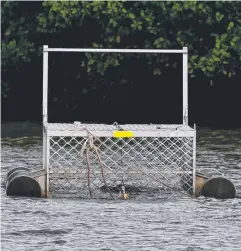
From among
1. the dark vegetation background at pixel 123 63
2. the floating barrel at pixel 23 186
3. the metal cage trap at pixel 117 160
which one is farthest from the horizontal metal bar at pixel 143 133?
the dark vegetation background at pixel 123 63

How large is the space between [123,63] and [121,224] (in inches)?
686

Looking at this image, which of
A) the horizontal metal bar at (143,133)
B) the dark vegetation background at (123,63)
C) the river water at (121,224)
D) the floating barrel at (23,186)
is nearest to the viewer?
the river water at (121,224)

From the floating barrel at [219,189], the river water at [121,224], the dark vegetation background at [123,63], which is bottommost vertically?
the river water at [121,224]

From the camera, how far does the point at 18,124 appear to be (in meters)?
31.8

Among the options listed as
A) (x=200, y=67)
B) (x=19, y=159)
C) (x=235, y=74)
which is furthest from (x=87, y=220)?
(x=235, y=74)

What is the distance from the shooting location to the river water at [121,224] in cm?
1386

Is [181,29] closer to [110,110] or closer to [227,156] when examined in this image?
[110,110]

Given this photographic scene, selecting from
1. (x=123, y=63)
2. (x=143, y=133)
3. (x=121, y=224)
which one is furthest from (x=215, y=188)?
(x=123, y=63)

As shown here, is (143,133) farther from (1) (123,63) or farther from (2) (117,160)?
(1) (123,63)

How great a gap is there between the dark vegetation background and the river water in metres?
12.4

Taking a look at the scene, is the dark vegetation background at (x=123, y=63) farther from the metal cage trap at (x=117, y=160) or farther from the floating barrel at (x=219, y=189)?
the floating barrel at (x=219, y=189)

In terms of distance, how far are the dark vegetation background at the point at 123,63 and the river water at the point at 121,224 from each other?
1238 cm

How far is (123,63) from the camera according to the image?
32.4 meters

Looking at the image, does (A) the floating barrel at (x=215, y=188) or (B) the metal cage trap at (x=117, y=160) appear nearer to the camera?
(B) the metal cage trap at (x=117, y=160)
